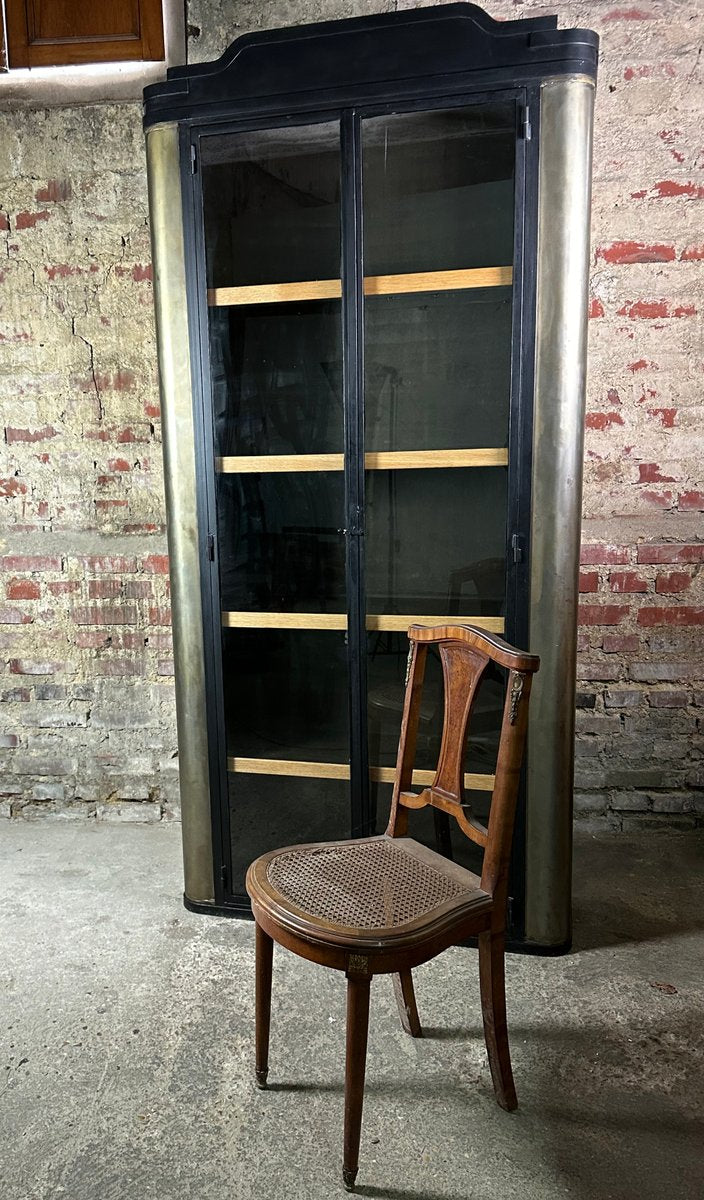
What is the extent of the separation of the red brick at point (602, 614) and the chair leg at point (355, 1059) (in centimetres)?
166

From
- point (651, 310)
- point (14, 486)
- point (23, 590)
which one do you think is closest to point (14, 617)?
point (23, 590)

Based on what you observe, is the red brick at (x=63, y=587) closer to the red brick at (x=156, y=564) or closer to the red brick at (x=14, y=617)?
the red brick at (x=14, y=617)

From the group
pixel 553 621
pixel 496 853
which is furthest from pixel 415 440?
pixel 496 853

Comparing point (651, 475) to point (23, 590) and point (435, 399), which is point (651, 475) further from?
point (23, 590)

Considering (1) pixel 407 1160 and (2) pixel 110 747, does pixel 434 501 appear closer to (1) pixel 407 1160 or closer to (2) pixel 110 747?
(1) pixel 407 1160

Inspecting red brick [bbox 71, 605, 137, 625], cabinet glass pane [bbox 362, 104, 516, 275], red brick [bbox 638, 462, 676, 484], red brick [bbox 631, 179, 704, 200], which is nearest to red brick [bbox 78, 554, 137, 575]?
red brick [bbox 71, 605, 137, 625]

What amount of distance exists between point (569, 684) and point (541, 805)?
0.32 meters

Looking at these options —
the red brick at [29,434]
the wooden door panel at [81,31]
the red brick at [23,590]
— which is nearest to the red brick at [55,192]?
the wooden door panel at [81,31]

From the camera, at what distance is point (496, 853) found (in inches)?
65.1

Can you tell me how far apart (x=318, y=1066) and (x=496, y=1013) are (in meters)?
0.42

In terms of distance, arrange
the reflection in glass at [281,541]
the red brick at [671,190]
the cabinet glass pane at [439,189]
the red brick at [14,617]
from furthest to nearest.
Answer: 1. the red brick at [14,617]
2. the red brick at [671,190]
3. the reflection in glass at [281,541]
4. the cabinet glass pane at [439,189]

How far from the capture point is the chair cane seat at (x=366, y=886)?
154 cm

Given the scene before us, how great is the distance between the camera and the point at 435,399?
217 centimetres

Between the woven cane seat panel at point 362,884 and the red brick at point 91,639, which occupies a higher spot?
the red brick at point 91,639
